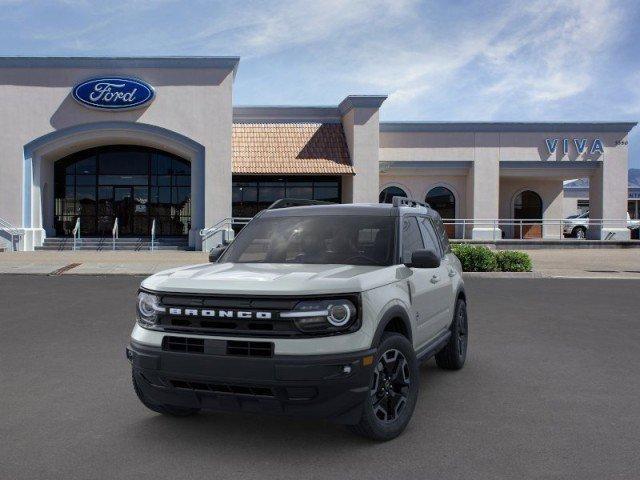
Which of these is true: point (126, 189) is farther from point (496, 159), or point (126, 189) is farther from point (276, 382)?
point (276, 382)

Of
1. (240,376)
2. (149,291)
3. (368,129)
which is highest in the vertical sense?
(368,129)

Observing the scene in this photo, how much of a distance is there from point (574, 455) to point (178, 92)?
25650 millimetres

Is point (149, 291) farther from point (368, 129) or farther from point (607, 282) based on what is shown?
point (368, 129)

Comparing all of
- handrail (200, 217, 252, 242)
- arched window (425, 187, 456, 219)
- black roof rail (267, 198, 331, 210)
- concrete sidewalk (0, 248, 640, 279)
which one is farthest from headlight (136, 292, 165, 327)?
arched window (425, 187, 456, 219)

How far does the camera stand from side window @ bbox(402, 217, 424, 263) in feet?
17.1

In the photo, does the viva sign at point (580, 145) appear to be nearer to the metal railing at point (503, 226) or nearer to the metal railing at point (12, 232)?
the metal railing at point (503, 226)

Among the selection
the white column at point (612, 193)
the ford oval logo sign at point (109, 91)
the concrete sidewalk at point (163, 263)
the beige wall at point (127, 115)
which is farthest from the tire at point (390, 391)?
the white column at point (612, 193)

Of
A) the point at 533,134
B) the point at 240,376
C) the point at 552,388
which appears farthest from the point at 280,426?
the point at 533,134

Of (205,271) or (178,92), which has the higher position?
(178,92)

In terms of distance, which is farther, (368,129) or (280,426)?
(368,129)

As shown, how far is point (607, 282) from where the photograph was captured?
1664 centimetres

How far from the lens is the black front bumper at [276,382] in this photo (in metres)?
3.85

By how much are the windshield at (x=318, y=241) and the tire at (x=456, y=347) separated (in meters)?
1.70

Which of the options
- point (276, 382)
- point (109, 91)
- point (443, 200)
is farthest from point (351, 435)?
point (443, 200)
